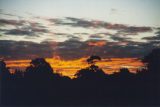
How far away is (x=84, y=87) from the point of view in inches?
205

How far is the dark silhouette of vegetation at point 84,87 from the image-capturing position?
517 centimetres

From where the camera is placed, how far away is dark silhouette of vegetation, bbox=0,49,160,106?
5.17 m

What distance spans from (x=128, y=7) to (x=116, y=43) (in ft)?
1.73

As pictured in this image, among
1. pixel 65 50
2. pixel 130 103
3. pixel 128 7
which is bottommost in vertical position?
pixel 130 103

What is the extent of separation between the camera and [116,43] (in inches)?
205

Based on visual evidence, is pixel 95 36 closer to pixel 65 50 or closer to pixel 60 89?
pixel 65 50

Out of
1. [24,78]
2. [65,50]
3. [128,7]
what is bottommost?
[24,78]

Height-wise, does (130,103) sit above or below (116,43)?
below

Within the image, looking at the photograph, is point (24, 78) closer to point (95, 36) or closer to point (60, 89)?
point (60, 89)

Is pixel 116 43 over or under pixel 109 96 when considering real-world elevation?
over

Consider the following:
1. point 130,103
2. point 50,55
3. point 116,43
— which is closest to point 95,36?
point 116,43

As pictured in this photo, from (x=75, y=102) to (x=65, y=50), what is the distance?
0.74 meters

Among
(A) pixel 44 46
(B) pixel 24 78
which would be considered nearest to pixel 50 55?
(A) pixel 44 46

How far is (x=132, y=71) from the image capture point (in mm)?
5152
